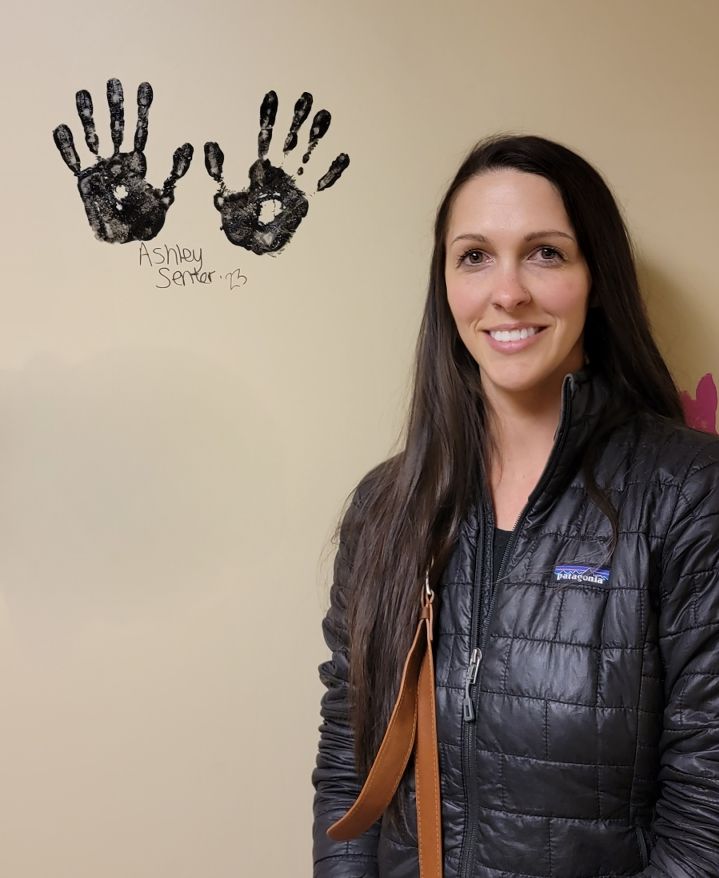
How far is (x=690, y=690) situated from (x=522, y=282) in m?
0.58

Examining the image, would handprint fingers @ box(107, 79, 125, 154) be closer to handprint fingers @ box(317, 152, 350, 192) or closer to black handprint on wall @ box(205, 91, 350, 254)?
black handprint on wall @ box(205, 91, 350, 254)

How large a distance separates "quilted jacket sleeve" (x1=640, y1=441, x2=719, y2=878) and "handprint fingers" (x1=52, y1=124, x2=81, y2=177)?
1.03 meters

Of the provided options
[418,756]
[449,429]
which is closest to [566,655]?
[418,756]

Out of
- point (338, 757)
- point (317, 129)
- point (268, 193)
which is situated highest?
point (317, 129)

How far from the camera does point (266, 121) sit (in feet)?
5.13

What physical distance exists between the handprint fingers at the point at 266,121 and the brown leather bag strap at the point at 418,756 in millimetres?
761

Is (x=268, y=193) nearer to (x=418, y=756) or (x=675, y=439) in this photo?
(x=675, y=439)

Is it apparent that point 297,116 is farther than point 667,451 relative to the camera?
Yes

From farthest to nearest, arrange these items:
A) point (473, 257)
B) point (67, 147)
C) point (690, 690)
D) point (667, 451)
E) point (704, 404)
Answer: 1. point (704, 404)
2. point (67, 147)
3. point (473, 257)
4. point (667, 451)
5. point (690, 690)

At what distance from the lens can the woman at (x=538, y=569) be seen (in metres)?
1.19

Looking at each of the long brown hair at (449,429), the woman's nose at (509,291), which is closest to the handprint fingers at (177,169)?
the long brown hair at (449,429)

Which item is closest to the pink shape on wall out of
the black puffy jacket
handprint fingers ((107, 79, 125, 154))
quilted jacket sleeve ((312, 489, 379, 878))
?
the black puffy jacket

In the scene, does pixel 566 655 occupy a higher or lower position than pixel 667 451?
lower
